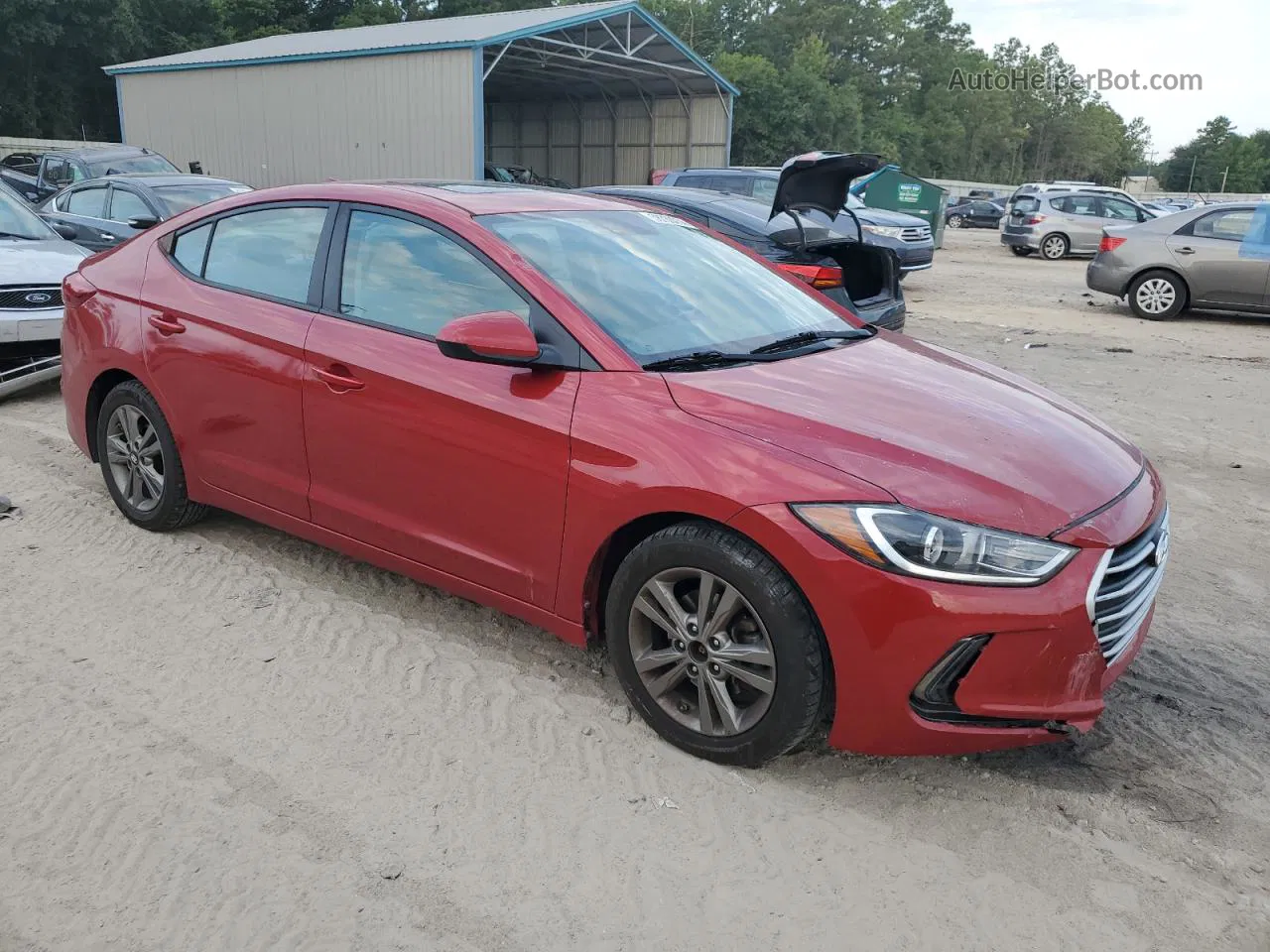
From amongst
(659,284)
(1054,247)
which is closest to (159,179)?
(659,284)

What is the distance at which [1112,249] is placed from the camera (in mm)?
12953

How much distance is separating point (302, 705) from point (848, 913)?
1.84 metres

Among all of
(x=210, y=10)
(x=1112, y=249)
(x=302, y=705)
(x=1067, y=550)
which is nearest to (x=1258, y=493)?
(x=1067, y=550)

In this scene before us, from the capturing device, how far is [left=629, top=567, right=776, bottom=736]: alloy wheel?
2857 mm

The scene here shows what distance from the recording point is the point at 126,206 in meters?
11.3

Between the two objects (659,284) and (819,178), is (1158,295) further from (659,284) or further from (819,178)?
(659,284)

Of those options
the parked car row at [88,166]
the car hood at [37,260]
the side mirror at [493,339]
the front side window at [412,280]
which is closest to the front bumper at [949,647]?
the side mirror at [493,339]

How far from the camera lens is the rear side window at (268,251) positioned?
3.96 metres

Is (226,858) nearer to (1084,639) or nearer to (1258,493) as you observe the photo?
(1084,639)

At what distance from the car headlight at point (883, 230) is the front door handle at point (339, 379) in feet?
36.9

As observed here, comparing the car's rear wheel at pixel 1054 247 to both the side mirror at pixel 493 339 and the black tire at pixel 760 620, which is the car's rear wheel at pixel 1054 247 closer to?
the side mirror at pixel 493 339

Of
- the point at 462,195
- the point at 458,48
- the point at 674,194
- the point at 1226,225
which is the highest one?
the point at 458,48

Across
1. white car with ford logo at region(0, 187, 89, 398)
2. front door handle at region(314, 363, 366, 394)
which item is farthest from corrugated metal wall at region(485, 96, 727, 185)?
front door handle at region(314, 363, 366, 394)

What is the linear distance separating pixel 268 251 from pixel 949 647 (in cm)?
304
